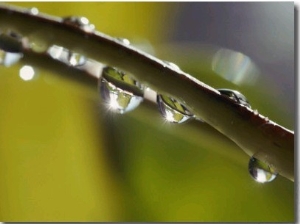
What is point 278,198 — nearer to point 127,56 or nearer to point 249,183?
point 249,183

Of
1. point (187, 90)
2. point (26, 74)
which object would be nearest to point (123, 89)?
point (187, 90)

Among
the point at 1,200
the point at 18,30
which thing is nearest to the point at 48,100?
the point at 1,200

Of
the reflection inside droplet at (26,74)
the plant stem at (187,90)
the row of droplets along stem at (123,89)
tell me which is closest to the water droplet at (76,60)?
the row of droplets along stem at (123,89)

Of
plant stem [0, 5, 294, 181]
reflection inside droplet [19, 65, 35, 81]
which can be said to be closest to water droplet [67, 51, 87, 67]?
plant stem [0, 5, 294, 181]

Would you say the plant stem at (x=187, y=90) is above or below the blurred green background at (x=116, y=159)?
below

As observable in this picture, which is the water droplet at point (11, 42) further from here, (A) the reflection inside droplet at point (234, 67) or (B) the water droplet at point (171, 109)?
(A) the reflection inside droplet at point (234, 67)

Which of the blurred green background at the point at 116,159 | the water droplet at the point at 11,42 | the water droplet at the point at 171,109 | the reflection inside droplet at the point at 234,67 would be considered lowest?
the water droplet at the point at 171,109

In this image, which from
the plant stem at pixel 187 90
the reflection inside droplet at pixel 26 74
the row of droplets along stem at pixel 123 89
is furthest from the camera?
the reflection inside droplet at pixel 26 74
